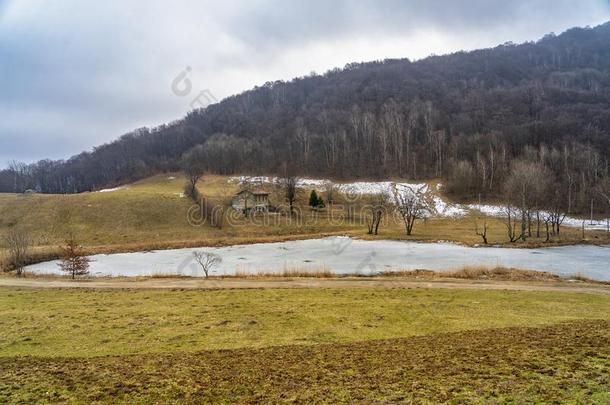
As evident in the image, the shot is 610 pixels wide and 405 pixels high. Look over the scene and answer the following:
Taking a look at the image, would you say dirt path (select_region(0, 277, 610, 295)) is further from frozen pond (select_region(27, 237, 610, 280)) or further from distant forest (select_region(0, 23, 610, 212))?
distant forest (select_region(0, 23, 610, 212))

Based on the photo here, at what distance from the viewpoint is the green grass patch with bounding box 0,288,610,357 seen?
39.5 ft

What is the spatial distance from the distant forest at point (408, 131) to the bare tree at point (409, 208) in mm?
12274

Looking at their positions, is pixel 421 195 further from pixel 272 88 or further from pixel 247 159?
pixel 272 88

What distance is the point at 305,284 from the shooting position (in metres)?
23.9

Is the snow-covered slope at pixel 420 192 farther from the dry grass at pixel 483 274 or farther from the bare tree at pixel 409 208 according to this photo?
the dry grass at pixel 483 274

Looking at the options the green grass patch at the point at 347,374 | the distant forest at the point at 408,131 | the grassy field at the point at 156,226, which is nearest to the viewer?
the green grass patch at the point at 347,374

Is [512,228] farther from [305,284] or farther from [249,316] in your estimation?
[249,316]

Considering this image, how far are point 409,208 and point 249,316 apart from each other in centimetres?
5047

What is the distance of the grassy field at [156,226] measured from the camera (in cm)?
5425

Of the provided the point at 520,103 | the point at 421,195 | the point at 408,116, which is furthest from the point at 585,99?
the point at 421,195

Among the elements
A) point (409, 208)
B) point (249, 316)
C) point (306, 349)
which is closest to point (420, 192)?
point (409, 208)

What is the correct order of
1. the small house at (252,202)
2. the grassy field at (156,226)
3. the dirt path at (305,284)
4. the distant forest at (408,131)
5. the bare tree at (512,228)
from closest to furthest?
the dirt path at (305,284) < the bare tree at (512,228) < the grassy field at (156,226) < the small house at (252,202) < the distant forest at (408,131)

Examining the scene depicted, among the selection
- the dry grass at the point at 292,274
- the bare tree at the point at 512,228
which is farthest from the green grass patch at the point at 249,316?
the bare tree at the point at 512,228

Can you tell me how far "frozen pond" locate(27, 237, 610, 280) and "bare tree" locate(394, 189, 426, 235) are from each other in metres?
8.63
